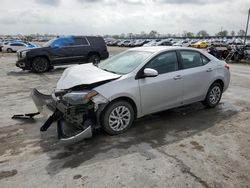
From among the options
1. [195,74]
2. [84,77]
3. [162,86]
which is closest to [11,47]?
[84,77]

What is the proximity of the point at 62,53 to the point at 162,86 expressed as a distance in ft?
31.2

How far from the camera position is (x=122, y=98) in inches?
194

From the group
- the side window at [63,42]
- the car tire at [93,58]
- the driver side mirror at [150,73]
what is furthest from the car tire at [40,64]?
the driver side mirror at [150,73]

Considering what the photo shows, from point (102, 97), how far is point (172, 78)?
1739 millimetres

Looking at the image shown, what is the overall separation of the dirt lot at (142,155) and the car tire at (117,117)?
0.49 ft

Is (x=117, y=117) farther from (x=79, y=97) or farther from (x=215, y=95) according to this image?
(x=215, y=95)

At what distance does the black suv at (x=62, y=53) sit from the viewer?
13039 millimetres

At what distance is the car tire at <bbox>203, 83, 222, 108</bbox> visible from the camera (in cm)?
660

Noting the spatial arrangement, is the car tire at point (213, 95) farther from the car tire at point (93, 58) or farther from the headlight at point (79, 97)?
the car tire at point (93, 58)

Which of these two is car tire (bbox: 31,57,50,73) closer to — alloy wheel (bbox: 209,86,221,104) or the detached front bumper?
the detached front bumper

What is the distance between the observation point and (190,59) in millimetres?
6152

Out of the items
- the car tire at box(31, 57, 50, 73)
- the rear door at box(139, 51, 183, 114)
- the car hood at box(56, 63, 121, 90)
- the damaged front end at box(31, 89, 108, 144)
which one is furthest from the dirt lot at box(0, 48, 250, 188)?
the car tire at box(31, 57, 50, 73)

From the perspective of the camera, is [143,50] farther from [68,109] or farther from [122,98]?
[68,109]

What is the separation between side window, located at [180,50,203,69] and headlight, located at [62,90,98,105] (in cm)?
242
